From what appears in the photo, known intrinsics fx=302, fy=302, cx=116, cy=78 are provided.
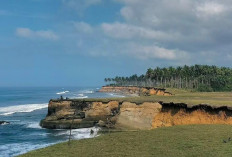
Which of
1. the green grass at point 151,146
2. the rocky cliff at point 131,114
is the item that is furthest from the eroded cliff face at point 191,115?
the green grass at point 151,146

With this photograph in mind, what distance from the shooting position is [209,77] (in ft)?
433

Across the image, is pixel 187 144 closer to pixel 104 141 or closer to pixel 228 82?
pixel 104 141

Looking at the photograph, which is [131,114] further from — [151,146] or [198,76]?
[198,76]

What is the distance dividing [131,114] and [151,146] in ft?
69.0

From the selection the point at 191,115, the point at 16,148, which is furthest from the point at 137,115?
the point at 16,148

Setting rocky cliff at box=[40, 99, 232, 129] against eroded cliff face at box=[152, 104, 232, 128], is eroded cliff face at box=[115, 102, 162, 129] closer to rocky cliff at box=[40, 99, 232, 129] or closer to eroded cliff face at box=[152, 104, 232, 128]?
rocky cliff at box=[40, 99, 232, 129]

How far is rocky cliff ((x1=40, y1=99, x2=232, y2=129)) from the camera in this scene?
3519 centimetres

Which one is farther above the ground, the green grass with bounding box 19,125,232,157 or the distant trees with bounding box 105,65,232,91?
the distant trees with bounding box 105,65,232,91

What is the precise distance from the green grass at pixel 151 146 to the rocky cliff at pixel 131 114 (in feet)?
19.7

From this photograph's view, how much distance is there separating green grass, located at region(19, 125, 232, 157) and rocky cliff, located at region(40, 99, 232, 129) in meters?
6.00

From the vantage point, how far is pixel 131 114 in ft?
134

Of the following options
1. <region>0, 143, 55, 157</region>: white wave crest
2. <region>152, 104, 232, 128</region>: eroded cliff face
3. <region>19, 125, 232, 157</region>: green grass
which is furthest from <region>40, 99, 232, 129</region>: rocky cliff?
<region>19, 125, 232, 157</region>: green grass

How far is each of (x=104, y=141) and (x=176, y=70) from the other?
125 m

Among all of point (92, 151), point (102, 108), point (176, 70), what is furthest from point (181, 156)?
point (176, 70)
